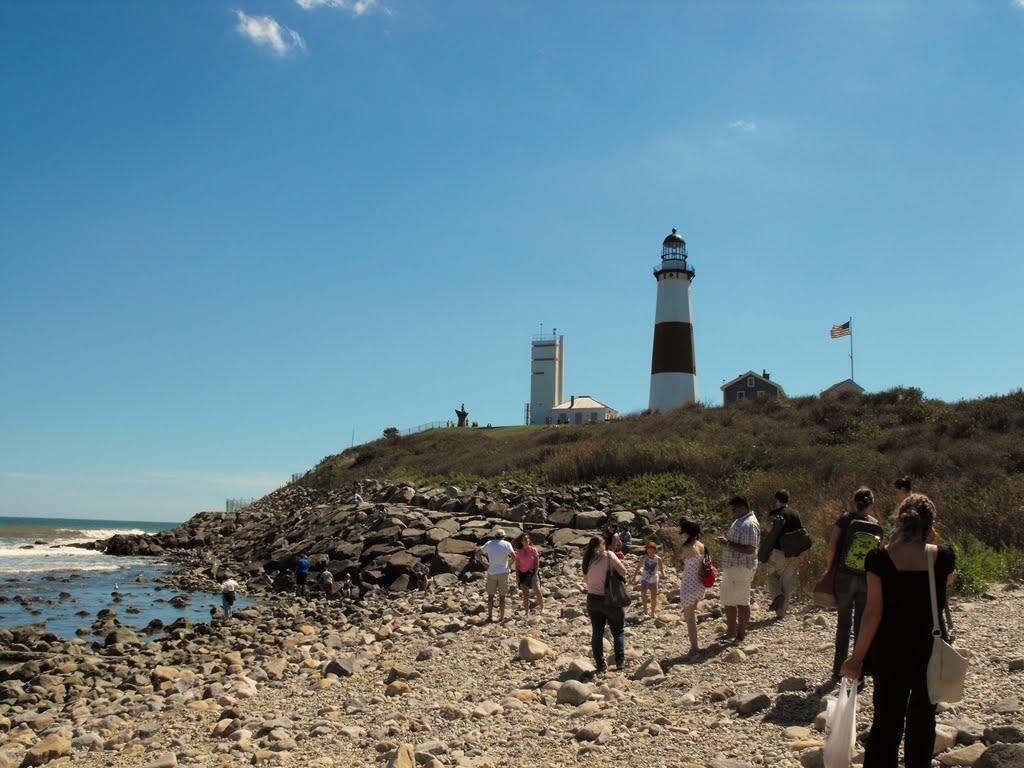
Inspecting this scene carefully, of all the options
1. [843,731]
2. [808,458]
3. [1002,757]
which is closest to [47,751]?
[843,731]

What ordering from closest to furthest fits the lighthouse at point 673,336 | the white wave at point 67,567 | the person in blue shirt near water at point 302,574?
the person in blue shirt near water at point 302,574 < the white wave at point 67,567 < the lighthouse at point 673,336

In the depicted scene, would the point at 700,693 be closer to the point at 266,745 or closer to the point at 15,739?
the point at 266,745

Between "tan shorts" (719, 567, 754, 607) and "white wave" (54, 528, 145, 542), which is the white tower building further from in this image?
"tan shorts" (719, 567, 754, 607)

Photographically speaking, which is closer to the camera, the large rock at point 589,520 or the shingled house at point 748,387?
the large rock at point 589,520

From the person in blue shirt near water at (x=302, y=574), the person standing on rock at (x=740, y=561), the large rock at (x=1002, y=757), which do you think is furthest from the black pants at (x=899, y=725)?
the person in blue shirt near water at (x=302, y=574)

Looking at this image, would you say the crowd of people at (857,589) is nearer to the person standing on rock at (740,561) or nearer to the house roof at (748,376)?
the person standing on rock at (740,561)

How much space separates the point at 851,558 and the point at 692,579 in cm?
266

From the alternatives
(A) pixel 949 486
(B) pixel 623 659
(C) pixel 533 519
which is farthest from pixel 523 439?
(B) pixel 623 659

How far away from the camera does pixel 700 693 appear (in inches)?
324

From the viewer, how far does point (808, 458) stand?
87.4 ft

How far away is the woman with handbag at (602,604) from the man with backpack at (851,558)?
2.62m

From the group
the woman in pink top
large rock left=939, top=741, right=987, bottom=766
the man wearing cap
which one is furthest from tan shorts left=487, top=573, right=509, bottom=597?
large rock left=939, top=741, right=987, bottom=766

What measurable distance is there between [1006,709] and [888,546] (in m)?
2.75

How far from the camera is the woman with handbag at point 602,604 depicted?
973cm
